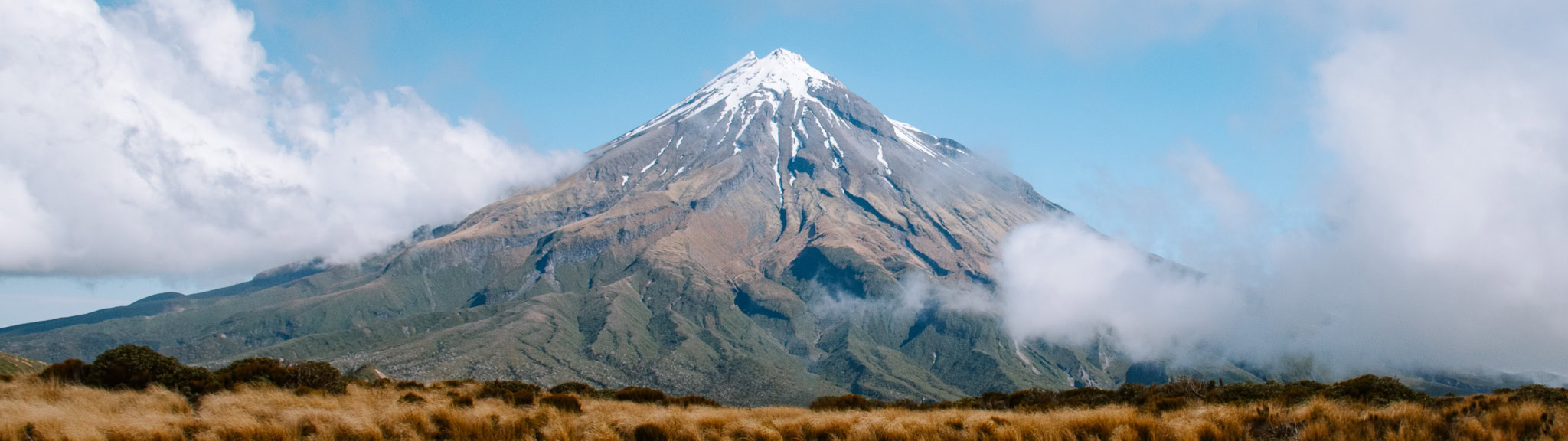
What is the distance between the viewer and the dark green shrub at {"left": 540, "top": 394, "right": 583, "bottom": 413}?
1978 centimetres

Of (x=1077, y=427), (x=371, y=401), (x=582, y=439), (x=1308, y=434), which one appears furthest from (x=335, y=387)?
(x=1308, y=434)

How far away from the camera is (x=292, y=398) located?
18938 mm

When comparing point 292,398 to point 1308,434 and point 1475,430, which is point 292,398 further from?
point 1475,430

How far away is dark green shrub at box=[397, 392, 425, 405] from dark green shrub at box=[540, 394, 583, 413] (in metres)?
2.96

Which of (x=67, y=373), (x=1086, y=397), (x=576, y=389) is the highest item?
(x=67, y=373)

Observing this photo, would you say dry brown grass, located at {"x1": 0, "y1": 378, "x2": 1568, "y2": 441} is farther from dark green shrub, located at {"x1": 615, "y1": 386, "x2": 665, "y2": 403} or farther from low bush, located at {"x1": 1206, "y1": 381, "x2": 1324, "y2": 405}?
dark green shrub, located at {"x1": 615, "y1": 386, "x2": 665, "y2": 403}

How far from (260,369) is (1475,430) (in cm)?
2814

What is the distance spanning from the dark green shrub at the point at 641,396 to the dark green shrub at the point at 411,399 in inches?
301

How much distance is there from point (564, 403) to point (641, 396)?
8.67m

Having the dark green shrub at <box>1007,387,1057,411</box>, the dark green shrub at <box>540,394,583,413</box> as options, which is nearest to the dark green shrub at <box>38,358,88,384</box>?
the dark green shrub at <box>540,394,583,413</box>

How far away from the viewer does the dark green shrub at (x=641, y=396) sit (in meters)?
28.4

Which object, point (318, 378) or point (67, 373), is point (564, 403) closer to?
point (318, 378)

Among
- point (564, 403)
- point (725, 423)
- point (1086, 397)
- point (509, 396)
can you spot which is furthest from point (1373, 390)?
point (509, 396)

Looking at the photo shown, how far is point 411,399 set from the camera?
2170cm
